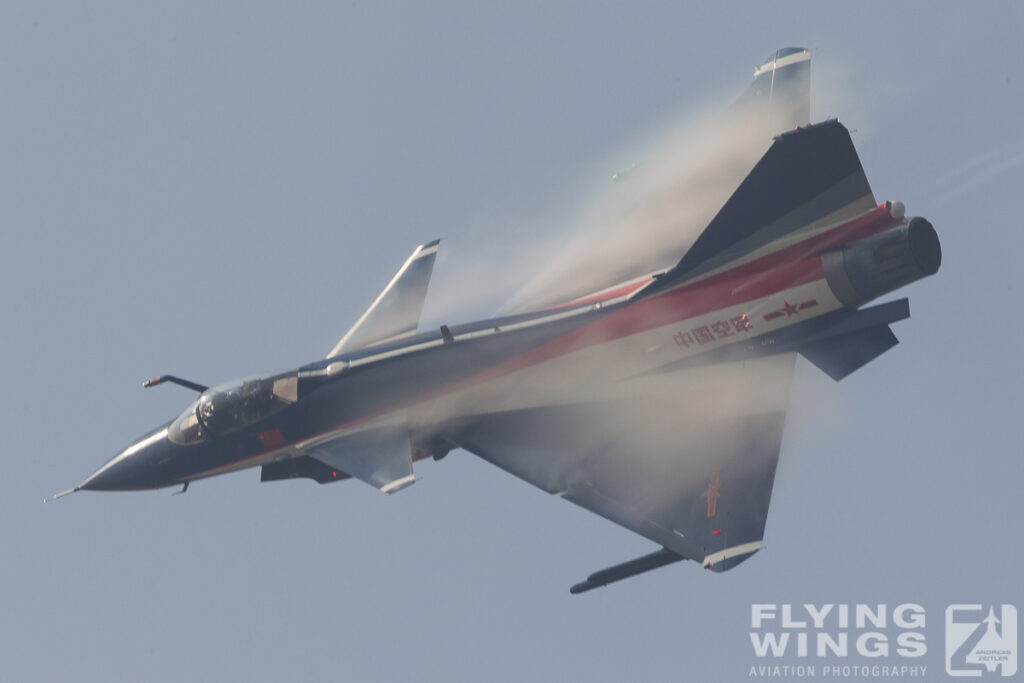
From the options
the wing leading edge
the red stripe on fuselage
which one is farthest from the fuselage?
the wing leading edge

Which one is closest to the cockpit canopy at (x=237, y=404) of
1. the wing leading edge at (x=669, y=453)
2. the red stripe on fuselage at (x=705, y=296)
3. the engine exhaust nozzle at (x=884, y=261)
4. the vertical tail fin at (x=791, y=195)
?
the red stripe on fuselage at (x=705, y=296)

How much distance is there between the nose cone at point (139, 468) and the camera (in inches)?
1226

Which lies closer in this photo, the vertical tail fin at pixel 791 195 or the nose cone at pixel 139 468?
the vertical tail fin at pixel 791 195

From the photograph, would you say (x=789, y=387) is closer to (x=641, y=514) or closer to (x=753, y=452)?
(x=753, y=452)

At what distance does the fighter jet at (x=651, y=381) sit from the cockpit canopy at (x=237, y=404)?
32 millimetres

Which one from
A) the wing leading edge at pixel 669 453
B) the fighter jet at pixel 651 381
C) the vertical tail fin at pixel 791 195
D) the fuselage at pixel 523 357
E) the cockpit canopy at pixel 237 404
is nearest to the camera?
the vertical tail fin at pixel 791 195

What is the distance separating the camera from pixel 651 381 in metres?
29.2

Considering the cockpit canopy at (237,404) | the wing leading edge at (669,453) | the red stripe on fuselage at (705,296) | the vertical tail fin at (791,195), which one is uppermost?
the vertical tail fin at (791,195)

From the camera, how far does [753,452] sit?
94.6ft

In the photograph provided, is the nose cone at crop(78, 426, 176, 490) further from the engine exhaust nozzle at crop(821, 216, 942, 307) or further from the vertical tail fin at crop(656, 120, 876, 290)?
the engine exhaust nozzle at crop(821, 216, 942, 307)

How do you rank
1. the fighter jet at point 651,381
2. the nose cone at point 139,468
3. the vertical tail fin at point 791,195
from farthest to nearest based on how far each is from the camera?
1. the nose cone at point 139,468
2. the fighter jet at point 651,381
3. the vertical tail fin at point 791,195

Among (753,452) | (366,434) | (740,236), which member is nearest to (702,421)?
(753,452)

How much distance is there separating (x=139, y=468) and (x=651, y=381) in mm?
9716

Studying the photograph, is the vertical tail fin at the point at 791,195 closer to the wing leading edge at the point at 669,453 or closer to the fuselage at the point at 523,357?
the fuselage at the point at 523,357
